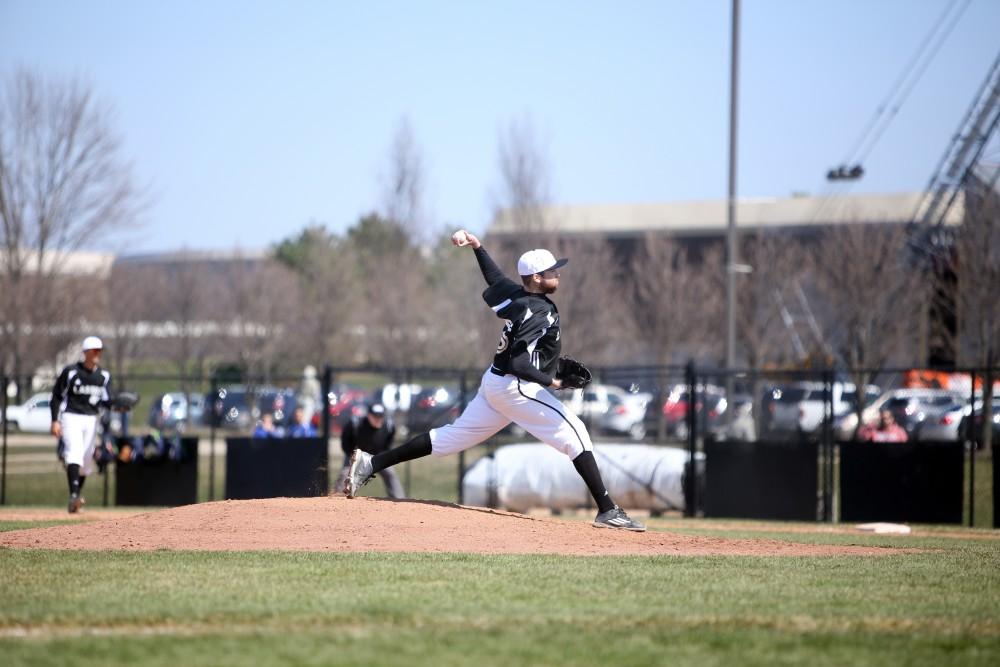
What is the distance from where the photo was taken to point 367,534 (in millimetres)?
9258

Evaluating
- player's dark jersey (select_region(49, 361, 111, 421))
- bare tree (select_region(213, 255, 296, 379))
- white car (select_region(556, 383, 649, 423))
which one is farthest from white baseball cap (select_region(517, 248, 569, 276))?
bare tree (select_region(213, 255, 296, 379))

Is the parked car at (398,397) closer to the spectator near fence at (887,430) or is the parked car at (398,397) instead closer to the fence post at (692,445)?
the fence post at (692,445)

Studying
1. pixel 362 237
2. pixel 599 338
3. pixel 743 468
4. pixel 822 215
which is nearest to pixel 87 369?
pixel 743 468

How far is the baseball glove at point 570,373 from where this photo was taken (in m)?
10.1

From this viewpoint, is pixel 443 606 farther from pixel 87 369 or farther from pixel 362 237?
pixel 362 237

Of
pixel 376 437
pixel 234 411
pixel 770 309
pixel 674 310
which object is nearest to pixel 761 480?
pixel 376 437

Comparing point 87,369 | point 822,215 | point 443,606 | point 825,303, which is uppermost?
point 822,215

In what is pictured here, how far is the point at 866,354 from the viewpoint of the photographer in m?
30.4

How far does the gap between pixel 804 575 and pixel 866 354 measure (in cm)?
2348

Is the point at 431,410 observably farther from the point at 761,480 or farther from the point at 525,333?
the point at 525,333

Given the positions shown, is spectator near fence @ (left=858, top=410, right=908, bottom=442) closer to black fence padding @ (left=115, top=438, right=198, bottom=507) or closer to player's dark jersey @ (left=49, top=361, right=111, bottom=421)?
black fence padding @ (left=115, top=438, right=198, bottom=507)

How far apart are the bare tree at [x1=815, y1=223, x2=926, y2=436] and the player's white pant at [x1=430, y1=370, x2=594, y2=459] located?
21.7 metres

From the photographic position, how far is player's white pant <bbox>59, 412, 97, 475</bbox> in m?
15.1

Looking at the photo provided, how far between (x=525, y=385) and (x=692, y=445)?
33.5ft
